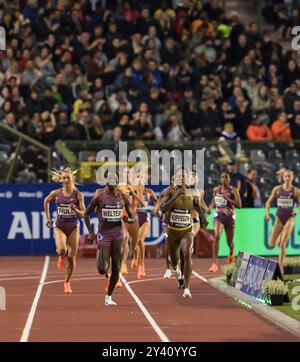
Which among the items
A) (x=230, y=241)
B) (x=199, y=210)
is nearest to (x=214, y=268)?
(x=230, y=241)

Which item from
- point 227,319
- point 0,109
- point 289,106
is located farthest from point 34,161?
point 227,319

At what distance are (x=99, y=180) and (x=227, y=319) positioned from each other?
14.3 metres

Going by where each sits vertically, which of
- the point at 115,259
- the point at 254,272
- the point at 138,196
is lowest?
the point at 254,272

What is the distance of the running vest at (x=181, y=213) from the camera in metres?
24.4

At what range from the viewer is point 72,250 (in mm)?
25047

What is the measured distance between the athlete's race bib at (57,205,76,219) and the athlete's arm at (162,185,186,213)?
1.94 m

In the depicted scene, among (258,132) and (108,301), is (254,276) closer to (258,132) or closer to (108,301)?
(108,301)

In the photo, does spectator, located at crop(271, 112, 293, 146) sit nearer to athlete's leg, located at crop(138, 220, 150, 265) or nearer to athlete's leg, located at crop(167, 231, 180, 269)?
athlete's leg, located at crop(138, 220, 150, 265)

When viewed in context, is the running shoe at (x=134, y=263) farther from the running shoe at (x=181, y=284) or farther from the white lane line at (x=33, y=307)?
the running shoe at (x=181, y=284)

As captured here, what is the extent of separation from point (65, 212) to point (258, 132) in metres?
11.2

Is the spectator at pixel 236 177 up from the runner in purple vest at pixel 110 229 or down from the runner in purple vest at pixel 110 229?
up

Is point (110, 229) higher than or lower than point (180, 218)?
lower

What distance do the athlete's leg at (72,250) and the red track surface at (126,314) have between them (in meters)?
0.43

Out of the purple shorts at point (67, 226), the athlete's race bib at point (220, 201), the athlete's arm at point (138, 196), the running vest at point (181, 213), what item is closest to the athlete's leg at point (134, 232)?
the athlete's arm at point (138, 196)
